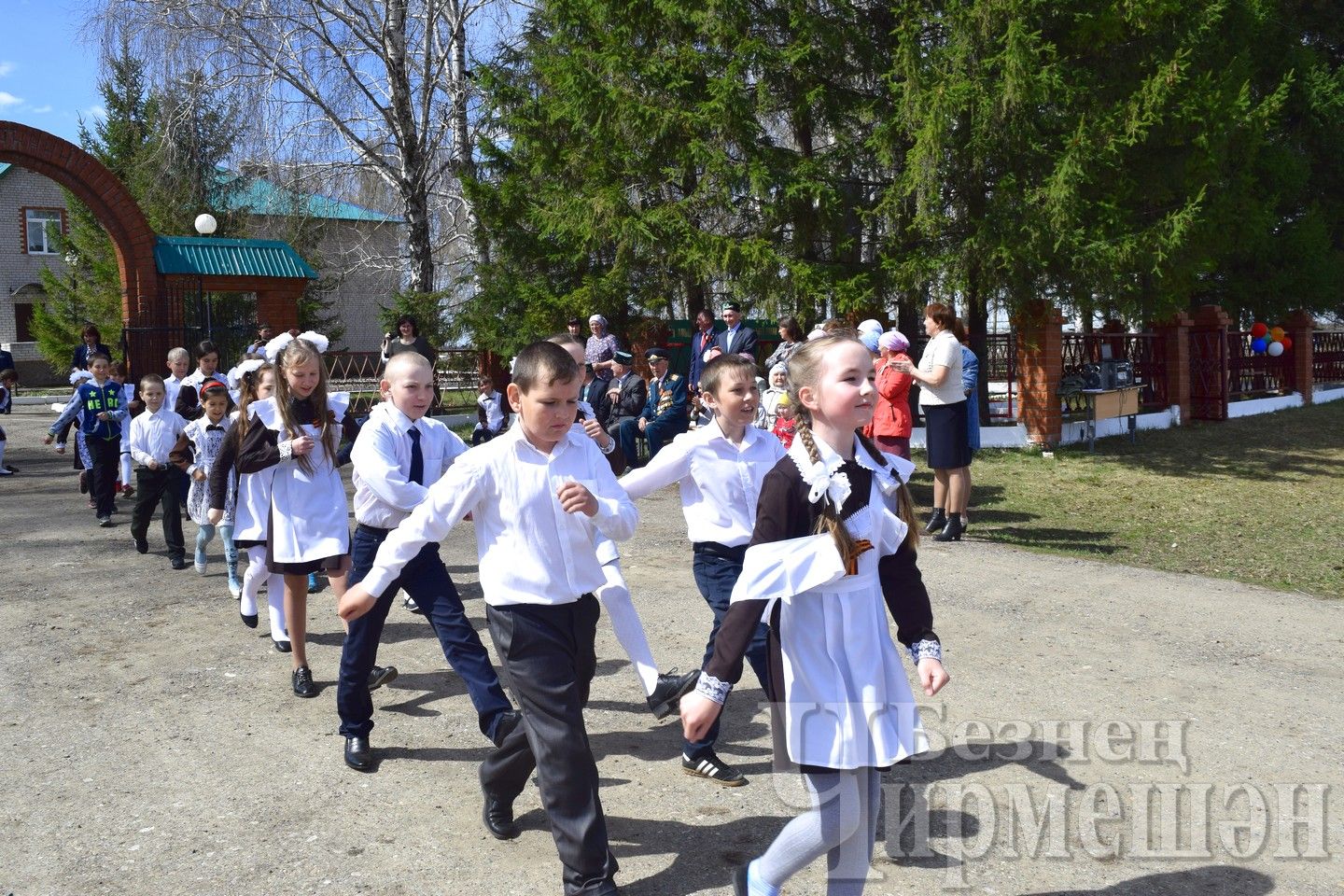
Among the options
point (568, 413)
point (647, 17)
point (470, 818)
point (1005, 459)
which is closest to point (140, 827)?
point (470, 818)

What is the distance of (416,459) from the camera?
5.29m

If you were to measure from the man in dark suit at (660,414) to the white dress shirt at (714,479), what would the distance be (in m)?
7.32

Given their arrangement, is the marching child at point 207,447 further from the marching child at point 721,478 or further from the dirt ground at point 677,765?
the marching child at point 721,478

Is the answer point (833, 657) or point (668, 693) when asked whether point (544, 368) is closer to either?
point (833, 657)

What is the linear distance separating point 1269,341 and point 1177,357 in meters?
5.41

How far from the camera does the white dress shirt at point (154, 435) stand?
957 centimetres

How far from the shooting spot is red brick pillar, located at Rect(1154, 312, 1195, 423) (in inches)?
780

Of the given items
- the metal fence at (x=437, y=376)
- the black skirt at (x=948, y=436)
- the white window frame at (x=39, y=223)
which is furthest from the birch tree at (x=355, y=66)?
the white window frame at (x=39, y=223)

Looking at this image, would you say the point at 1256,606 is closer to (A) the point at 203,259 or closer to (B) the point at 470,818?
(B) the point at 470,818

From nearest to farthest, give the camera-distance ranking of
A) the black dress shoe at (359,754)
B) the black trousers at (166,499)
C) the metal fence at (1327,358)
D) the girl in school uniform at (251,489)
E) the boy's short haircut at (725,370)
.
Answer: the black dress shoe at (359,754), the boy's short haircut at (725,370), the girl in school uniform at (251,489), the black trousers at (166,499), the metal fence at (1327,358)

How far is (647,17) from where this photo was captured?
57.6ft

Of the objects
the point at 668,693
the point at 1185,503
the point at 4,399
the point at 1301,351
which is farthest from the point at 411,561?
the point at 1301,351

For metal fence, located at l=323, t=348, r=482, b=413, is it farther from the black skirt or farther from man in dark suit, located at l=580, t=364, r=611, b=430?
the black skirt

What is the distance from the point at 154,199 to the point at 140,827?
28802 millimetres
